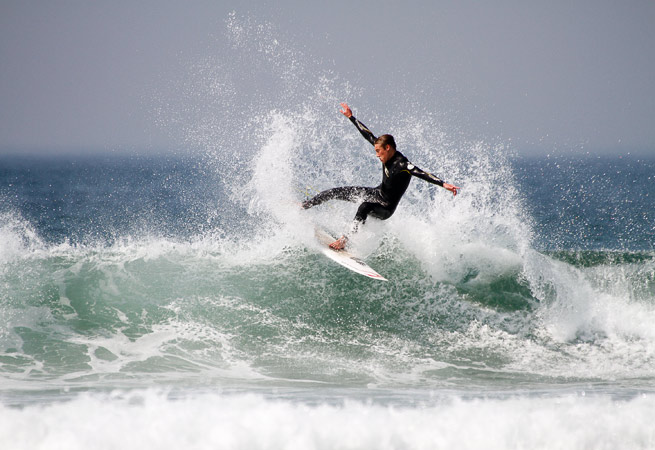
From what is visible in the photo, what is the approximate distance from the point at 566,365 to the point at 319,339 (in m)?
3.14

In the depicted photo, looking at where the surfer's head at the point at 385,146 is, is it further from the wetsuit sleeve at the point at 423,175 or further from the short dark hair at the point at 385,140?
the wetsuit sleeve at the point at 423,175

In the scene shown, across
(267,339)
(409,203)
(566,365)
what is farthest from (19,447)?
(409,203)

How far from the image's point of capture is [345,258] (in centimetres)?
750

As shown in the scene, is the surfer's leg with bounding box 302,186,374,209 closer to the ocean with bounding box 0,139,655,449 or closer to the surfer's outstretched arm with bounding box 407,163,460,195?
the ocean with bounding box 0,139,655,449

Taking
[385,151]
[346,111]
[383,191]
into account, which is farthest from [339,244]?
[346,111]

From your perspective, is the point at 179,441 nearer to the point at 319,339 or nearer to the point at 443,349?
the point at 319,339

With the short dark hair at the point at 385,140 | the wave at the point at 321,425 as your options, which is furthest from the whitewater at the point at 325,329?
the short dark hair at the point at 385,140

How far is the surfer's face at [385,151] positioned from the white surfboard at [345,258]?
4.97 feet

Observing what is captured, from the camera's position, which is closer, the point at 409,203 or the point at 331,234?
the point at 331,234

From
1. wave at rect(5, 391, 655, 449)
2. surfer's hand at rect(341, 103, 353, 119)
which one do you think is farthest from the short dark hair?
wave at rect(5, 391, 655, 449)

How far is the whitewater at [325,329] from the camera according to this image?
4.32m

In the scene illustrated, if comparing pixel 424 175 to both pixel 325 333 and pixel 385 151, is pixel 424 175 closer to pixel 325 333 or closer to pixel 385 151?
pixel 385 151

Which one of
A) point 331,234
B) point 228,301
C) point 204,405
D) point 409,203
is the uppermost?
point 409,203

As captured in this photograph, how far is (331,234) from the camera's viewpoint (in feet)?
27.5
